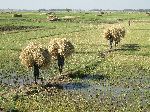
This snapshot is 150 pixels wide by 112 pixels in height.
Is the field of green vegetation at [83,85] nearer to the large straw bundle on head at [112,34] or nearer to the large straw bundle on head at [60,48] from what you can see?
the large straw bundle on head at [60,48]

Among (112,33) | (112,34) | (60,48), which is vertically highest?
(60,48)

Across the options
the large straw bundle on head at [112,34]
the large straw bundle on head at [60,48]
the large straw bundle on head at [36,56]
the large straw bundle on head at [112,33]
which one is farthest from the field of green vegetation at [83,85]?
the large straw bundle on head at [112,33]

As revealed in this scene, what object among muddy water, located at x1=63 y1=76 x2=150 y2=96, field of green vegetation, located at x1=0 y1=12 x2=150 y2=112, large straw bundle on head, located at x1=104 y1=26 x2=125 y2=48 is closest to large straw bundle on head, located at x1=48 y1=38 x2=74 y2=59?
field of green vegetation, located at x1=0 y1=12 x2=150 y2=112

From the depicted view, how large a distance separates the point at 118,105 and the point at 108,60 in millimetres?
17769

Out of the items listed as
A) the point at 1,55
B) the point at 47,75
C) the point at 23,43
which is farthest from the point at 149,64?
the point at 23,43

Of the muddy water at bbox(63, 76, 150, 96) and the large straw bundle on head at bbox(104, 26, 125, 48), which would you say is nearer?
the muddy water at bbox(63, 76, 150, 96)

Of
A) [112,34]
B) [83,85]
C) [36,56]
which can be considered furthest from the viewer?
[112,34]

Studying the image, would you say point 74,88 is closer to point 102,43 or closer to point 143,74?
point 143,74

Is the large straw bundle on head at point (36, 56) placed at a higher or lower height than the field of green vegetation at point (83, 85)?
higher

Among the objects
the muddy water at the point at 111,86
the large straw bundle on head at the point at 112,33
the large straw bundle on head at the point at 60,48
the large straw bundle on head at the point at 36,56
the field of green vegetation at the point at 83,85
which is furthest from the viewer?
the large straw bundle on head at the point at 112,33

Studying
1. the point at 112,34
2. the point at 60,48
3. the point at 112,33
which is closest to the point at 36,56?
the point at 60,48

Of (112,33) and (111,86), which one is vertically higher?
(112,33)

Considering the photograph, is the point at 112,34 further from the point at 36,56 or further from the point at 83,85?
the point at 36,56

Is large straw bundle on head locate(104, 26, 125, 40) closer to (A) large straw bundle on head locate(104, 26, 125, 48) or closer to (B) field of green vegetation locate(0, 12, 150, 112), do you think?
(A) large straw bundle on head locate(104, 26, 125, 48)
